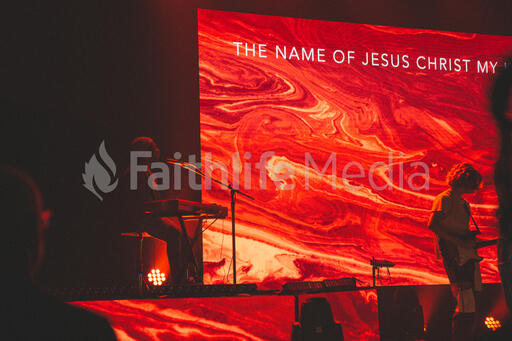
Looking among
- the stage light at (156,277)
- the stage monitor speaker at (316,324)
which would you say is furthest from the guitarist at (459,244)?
the stage light at (156,277)

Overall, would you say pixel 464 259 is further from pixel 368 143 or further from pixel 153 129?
pixel 153 129

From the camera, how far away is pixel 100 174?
4.82 m

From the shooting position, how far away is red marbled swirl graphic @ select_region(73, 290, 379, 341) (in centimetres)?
255

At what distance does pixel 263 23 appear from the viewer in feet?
17.5

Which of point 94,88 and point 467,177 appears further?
point 94,88

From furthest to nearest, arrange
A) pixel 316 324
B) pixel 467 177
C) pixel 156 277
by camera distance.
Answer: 1. pixel 156 277
2. pixel 467 177
3. pixel 316 324

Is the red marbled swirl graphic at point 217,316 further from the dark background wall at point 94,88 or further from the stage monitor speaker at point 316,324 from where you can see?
the dark background wall at point 94,88

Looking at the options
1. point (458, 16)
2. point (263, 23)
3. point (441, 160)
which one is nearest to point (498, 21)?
point (458, 16)

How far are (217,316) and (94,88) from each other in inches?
116

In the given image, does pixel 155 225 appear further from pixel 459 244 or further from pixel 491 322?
pixel 491 322

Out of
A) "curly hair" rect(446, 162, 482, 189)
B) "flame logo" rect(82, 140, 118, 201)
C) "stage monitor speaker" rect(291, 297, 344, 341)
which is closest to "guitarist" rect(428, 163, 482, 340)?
"curly hair" rect(446, 162, 482, 189)

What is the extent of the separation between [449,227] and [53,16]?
370cm

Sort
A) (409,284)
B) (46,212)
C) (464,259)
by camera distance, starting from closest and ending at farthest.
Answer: (46,212)
(464,259)
(409,284)

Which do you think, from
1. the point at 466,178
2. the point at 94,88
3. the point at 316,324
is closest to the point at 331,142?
the point at 466,178
